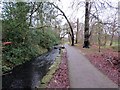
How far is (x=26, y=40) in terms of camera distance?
20453 mm

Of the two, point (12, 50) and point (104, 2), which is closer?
point (12, 50)

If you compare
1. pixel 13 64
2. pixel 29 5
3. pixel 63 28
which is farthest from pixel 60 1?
pixel 63 28

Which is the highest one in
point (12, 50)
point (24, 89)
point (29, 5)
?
point (29, 5)

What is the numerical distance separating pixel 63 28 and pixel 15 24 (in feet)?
117

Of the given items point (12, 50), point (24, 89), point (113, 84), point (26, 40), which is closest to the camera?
point (113, 84)

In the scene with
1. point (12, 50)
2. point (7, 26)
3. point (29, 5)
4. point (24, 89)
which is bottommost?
point (24, 89)

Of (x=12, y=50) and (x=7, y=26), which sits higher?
(x=7, y=26)

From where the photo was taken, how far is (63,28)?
5309cm

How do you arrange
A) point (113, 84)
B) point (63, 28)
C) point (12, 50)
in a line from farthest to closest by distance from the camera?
point (63, 28)
point (12, 50)
point (113, 84)

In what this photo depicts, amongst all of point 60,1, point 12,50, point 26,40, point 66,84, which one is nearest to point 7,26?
point 12,50

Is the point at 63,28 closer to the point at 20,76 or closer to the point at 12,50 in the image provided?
the point at 12,50

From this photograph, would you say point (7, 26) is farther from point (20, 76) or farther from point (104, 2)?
point (104, 2)

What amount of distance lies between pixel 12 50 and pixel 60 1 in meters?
10.4

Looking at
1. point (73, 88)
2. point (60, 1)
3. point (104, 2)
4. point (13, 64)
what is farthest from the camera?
point (60, 1)
